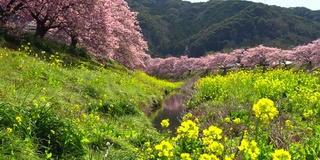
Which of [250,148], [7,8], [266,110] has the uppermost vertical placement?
[266,110]

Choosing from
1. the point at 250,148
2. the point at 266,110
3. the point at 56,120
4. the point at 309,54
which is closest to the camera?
the point at 266,110

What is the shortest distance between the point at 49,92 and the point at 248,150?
8660mm

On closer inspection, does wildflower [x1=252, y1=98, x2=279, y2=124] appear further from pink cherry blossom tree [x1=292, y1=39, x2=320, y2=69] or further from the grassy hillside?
pink cherry blossom tree [x1=292, y1=39, x2=320, y2=69]

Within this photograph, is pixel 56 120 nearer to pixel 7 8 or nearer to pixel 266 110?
pixel 266 110

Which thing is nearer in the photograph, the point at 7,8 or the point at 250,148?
the point at 250,148

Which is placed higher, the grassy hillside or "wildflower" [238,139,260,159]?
"wildflower" [238,139,260,159]

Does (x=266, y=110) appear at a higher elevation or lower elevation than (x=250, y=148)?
higher

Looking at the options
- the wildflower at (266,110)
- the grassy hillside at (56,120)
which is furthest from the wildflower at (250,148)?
the grassy hillside at (56,120)

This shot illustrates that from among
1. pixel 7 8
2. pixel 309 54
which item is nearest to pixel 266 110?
pixel 7 8

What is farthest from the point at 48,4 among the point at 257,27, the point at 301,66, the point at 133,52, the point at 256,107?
the point at 257,27

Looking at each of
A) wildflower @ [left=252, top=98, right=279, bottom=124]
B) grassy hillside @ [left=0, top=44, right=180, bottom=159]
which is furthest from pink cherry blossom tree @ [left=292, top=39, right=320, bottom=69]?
wildflower @ [left=252, top=98, right=279, bottom=124]

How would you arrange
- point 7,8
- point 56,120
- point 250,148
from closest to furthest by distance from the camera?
point 250,148 → point 56,120 → point 7,8

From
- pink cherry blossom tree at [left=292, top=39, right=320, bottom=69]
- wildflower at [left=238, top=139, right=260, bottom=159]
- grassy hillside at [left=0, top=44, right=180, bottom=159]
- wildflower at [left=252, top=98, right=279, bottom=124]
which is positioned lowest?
pink cherry blossom tree at [left=292, top=39, right=320, bottom=69]

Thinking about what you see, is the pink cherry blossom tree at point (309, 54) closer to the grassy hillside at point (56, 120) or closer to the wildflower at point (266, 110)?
the grassy hillside at point (56, 120)
